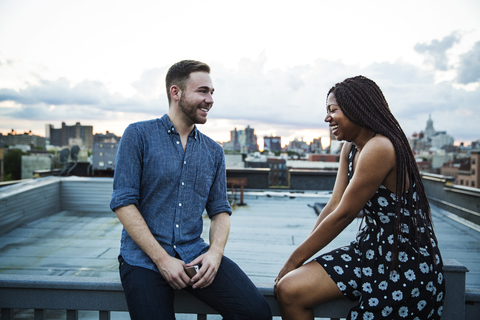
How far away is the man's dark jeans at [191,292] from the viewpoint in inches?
43.0

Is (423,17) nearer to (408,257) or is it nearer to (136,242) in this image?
(408,257)

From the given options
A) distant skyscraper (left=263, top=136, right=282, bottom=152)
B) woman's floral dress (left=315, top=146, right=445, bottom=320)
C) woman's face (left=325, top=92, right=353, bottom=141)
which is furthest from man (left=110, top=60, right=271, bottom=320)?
distant skyscraper (left=263, top=136, right=282, bottom=152)

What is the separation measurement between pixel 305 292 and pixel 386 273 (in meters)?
0.32

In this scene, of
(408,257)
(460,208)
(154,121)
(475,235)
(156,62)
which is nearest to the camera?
(408,257)

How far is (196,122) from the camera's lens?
59.9 inches

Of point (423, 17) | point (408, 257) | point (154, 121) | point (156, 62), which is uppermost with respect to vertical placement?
point (423, 17)

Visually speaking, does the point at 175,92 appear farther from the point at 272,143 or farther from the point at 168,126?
the point at 272,143

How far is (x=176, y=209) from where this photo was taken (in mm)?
→ 1355

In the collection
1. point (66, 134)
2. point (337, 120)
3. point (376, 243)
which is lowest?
point (376, 243)

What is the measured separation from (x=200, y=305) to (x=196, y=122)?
89 centimetres

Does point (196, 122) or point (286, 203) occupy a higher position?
point (196, 122)

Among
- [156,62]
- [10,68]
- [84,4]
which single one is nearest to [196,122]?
[84,4]

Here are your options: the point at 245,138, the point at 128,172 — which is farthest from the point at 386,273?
the point at 245,138

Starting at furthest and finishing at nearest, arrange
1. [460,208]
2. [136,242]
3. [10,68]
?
1. [10,68]
2. [460,208]
3. [136,242]
